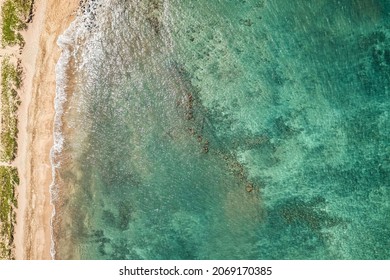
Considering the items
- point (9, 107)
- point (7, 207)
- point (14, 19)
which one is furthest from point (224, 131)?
point (14, 19)

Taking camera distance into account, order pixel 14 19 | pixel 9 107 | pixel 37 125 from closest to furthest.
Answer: pixel 14 19, pixel 9 107, pixel 37 125

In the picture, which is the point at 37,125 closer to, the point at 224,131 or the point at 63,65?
the point at 63,65

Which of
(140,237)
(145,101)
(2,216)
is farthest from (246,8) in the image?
(2,216)

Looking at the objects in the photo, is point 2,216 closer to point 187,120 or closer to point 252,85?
point 187,120

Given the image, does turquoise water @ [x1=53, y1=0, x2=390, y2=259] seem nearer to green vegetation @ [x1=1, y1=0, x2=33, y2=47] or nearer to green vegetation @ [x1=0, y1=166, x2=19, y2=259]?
green vegetation @ [x1=0, y1=166, x2=19, y2=259]

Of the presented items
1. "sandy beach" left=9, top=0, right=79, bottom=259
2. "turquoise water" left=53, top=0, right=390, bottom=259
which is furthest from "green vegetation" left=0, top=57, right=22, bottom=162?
"turquoise water" left=53, top=0, right=390, bottom=259

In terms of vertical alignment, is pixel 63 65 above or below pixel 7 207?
above

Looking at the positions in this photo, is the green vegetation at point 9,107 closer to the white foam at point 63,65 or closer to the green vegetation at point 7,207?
the green vegetation at point 7,207
